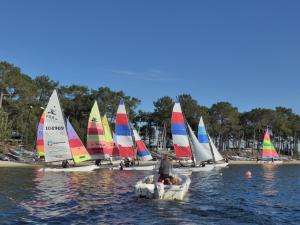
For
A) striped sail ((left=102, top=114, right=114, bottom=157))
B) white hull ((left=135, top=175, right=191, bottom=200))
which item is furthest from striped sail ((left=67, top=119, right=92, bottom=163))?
white hull ((left=135, top=175, right=191, bottom=200))

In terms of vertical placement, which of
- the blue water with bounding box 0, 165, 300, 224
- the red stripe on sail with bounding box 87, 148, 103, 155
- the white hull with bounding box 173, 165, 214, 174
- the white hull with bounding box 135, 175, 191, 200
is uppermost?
the red stripe on sail with bounding box 87, 148, 103, 155

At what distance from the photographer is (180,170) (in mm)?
51438

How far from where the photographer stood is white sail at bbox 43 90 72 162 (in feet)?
176

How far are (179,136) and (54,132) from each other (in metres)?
15.1

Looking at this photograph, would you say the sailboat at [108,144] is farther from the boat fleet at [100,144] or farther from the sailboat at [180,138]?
the sailboat at [180,138]

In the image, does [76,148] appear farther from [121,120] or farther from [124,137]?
[121,120]

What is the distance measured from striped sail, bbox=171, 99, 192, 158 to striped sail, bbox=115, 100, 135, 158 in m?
7.63

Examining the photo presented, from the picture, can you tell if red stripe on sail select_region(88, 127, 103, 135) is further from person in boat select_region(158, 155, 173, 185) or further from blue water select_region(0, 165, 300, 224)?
person in boat select_region(158, 155, 173, 185)

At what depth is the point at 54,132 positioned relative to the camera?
53594 mm

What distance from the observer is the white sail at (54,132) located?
53.5 m

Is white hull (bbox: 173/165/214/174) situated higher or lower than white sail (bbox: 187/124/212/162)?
lower

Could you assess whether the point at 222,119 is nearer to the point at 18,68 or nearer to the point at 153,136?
the point at 153,136

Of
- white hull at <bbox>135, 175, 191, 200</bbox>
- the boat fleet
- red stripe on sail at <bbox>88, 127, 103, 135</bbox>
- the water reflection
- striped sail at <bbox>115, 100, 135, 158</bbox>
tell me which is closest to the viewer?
the water reflection

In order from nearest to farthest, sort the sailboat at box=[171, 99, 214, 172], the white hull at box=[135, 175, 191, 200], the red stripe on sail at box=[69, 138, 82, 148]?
1. the white hull at box=[135, 175, 191, 200]
2. the red stripe on sail at box=[69, 138, 82, 148]
3. the sailboat at box=[171, 99, 214, 172]
